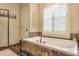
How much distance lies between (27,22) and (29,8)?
18 cm

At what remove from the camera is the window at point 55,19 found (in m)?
1.49

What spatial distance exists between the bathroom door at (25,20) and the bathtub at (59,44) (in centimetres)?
8

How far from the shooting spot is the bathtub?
1384 mm

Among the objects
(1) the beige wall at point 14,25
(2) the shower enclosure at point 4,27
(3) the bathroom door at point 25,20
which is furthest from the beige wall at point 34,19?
(2) the shower enclosure at point 4,27

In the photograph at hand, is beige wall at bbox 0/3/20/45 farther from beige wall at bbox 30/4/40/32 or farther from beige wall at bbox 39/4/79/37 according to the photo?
beige wall at bbox 39/4/79/37

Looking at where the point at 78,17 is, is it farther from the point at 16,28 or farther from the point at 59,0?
the point at 16,28

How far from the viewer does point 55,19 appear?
1.50m

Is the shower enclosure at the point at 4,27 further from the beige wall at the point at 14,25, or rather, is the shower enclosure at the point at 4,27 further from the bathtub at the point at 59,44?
the bathtub at the point at 59,44

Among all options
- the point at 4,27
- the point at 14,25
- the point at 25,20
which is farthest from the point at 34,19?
the point at 4,27

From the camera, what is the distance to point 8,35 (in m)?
1.50

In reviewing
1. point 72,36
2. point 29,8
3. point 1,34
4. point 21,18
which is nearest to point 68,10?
point 72,36

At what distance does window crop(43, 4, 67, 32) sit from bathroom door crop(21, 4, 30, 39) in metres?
0.22

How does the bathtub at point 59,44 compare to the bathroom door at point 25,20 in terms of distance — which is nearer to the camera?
the bathtub at point 59,44

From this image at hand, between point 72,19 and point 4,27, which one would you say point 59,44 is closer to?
point 72,19
